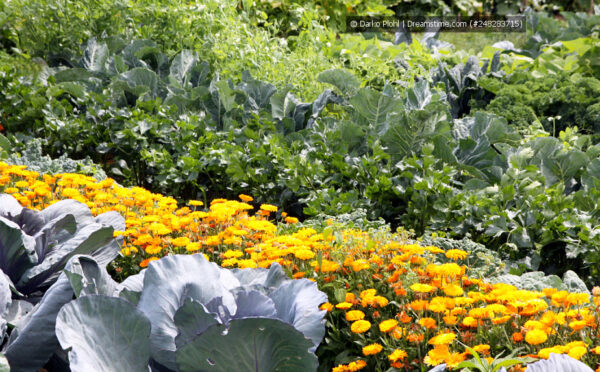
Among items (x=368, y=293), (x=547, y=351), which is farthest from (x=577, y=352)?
(x=368, y=293)

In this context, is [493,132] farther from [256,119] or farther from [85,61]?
[85,61]

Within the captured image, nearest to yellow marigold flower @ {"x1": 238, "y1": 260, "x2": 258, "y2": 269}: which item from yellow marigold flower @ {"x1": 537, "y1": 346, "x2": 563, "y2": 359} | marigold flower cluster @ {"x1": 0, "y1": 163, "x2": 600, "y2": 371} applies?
marigold flower cluster @ {"x1": 0, "y1": 163, "x2": 600, "y2": 371}

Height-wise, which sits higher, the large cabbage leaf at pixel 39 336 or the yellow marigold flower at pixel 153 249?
the large cabbage leaf at pixel 39 336

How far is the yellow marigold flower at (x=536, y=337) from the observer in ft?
5.98

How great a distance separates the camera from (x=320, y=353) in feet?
7.54

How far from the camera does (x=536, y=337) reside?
1.83 meters

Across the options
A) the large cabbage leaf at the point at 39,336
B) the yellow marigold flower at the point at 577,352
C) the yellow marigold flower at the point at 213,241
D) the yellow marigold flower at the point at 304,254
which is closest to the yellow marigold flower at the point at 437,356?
the yellow marigold flower at the point at 577,352

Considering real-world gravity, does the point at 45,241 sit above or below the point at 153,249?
above

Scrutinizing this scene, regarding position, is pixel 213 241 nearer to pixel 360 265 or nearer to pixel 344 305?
pixel 360 265

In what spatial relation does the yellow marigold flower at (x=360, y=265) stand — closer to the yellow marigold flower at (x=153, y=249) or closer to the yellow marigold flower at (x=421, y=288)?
Result: the yellow marigold flower at (x=421, y=288)

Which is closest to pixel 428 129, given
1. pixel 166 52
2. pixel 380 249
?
pixel 380 249

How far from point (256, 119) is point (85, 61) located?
2.50 m

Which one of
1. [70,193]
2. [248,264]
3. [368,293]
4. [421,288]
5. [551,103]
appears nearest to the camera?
[421,288]

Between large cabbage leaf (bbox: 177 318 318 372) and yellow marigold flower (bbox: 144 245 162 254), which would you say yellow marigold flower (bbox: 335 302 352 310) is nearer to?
large cabbage leaf (bbox: 177 318 318 372)
